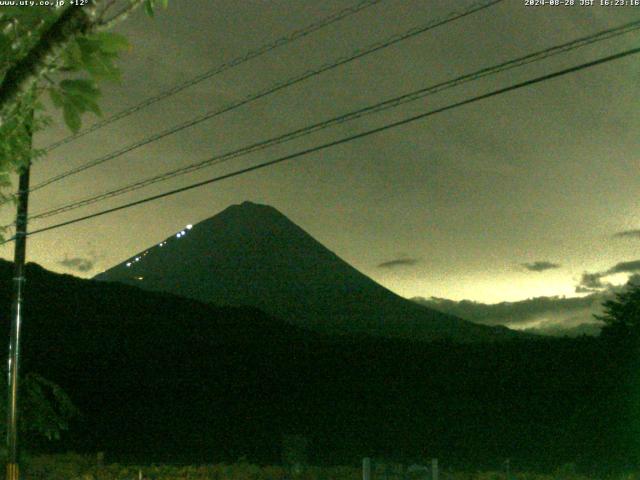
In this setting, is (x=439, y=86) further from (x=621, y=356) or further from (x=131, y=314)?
(x=131, y=314)

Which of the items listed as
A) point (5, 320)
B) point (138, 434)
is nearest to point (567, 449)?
point (138, 434)

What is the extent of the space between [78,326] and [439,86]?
139 feet

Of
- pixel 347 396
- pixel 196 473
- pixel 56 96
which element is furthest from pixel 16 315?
pixel 347 396

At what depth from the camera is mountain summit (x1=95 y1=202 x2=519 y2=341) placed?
4823 inches

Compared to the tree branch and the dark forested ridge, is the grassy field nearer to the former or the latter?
the dark forested ridge

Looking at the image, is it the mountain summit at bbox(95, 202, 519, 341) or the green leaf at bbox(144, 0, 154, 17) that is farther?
the mountain summit at bbox(95, 202, 519, 341)

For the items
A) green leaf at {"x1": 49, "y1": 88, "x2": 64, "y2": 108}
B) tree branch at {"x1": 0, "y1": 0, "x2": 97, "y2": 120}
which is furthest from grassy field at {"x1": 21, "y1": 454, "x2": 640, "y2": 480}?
tree branch at {"x1": 0, "y1": 0, "x2": 97, "y2": 120}

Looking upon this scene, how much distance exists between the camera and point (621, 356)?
2881 centimetres

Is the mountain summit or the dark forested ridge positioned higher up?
the mountain summit

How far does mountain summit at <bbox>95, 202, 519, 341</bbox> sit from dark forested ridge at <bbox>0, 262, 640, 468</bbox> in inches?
2574

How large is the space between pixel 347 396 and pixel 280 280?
4534 inches

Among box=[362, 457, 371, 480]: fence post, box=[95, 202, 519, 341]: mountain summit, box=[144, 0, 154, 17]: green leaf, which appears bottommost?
box=[362, 457, 371, 480]: fence post

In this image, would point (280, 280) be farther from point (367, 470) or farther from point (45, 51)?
point (45, 51)

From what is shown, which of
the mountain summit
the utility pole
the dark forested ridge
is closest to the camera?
the utility pole
